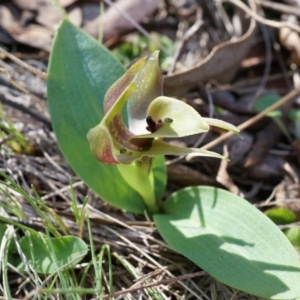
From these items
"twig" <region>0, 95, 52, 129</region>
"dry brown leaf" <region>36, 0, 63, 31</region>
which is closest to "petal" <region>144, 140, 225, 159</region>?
"twig" <region>0, 95, 52, 129</region>

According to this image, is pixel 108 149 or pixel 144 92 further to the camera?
pixel 144 92

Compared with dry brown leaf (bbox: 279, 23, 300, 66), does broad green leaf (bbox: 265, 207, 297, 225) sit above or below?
below

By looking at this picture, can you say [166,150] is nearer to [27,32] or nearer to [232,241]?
[232,241]

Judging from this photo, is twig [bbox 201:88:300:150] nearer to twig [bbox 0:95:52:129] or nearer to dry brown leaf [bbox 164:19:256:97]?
dry brown leaf [bbox 164:19:256:97]

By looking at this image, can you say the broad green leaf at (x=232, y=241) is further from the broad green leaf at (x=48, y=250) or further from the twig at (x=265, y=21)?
the twig at (x=265, y=21)

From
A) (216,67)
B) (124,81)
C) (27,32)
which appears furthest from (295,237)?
(27,32)

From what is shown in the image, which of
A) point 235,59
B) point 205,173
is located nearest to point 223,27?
point 235,59

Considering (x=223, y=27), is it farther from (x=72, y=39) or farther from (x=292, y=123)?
(x=72, y=39)
